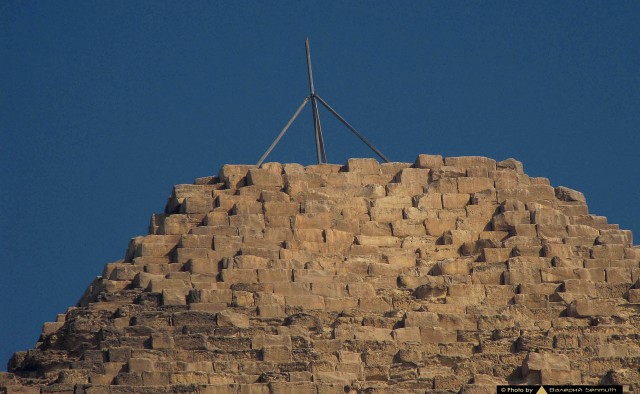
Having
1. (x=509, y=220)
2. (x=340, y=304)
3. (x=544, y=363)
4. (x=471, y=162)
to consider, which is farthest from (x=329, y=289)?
(x=471, y=162)

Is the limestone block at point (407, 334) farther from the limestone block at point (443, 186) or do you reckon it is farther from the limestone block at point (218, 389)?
the limestone block at point (443, 186)

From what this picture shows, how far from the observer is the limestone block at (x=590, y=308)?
61.1 metres

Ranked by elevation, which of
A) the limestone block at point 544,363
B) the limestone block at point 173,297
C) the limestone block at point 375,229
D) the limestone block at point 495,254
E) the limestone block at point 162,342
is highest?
the limestone block at point 375,229

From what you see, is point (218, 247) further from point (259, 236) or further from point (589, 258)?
point (589, 258)

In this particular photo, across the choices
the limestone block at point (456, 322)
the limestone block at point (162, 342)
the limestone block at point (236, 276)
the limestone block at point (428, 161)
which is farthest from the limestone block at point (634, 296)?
the limestone block at point (162, 342)

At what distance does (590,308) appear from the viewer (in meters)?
61.1

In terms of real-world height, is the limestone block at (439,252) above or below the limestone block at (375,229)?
below

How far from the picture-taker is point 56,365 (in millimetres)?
60219

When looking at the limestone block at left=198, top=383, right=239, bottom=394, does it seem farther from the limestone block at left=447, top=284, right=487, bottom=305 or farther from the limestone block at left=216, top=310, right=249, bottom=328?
the limestone block at left=447, top=284, right=487, bottom=305

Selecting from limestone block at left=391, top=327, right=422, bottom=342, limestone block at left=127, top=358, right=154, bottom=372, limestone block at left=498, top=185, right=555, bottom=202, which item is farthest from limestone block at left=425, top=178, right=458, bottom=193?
limestone block at left=127, top=358, right=154, bottom=372

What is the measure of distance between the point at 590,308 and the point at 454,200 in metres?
4.55

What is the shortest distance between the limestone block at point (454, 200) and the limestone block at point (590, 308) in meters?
4.18

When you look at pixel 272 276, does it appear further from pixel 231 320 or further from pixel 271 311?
pixel 231 320

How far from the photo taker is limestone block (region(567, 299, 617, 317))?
61062 millimetres
